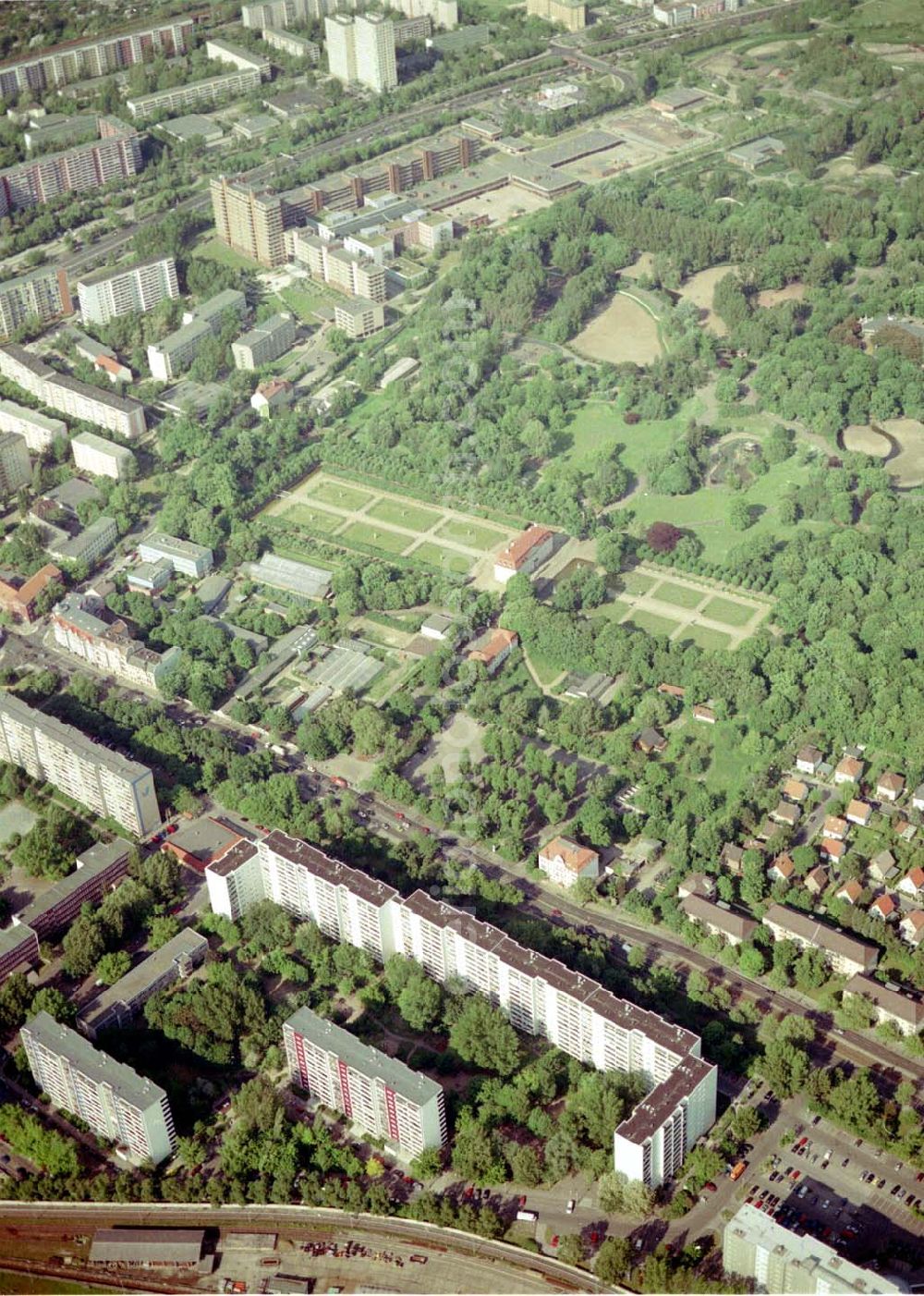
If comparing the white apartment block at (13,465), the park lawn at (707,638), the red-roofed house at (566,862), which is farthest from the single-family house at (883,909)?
the white apartment block at (13,465)

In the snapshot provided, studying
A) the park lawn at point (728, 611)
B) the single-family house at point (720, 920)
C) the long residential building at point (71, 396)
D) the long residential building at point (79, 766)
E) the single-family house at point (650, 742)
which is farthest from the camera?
the long residential building at point (71, 396)

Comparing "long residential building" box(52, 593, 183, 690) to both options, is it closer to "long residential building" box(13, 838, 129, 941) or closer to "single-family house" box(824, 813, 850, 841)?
"long residential building" box(13, 838, 129, 941)

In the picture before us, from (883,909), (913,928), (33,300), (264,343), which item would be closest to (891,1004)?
(913,928)

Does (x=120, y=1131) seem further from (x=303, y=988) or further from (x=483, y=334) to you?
(x=483, y=334)

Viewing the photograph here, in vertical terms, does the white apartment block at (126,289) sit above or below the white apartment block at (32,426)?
above

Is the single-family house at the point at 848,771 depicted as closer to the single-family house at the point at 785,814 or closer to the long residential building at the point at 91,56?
the single-family house at the point at 785,814

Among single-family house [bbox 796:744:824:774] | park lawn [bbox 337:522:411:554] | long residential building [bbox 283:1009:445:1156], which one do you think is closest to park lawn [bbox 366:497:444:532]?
park lawn [bbox 337:522:411:554]

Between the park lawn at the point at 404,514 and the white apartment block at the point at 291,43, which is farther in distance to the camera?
the white apartment block at the point at 291,43
